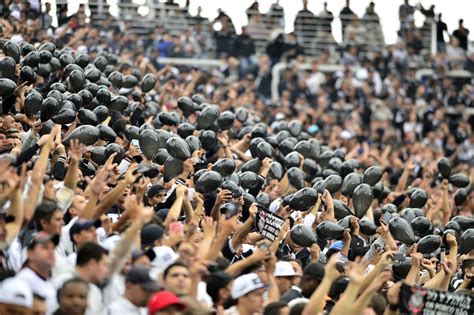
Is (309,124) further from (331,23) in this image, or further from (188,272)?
(188,272)

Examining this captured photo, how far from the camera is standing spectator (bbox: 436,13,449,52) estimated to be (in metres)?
36.4

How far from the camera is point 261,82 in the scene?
109ft

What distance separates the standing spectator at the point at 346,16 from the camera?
35.6m

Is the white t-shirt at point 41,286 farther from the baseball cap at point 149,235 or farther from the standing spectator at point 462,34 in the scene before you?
the standing spectator at point 462,34

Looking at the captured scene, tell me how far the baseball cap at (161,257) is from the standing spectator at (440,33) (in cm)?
2565

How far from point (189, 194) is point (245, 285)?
10.5 feet

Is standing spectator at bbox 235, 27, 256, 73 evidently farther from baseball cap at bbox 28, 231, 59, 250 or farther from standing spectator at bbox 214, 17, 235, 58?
baseball cap at bbox 28, 231, 59, 250

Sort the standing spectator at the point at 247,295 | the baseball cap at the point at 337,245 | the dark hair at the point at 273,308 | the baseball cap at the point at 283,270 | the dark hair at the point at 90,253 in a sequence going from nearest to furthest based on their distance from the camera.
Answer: the dark hair at the point at 90,253
the dark hair at the point at 273,308
the standing spectator at the point at 247,295
the baseball cap at the point at 283,270
the baseball cap at the point at 337,245

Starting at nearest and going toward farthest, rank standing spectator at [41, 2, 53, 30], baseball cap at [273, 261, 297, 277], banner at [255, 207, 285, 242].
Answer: baseball cap at [273, 261, 297, 277] < banner at [255, 207, 285, 242] < standing spectator at [41, 2, 53, 30]

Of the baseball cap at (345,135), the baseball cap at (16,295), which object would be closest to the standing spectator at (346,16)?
the baseball cap at (345,135)

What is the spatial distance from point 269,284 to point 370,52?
2426 cm

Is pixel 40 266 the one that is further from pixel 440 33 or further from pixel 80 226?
Result: pixel 440 33

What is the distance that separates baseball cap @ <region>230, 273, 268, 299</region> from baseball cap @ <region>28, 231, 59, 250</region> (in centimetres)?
138

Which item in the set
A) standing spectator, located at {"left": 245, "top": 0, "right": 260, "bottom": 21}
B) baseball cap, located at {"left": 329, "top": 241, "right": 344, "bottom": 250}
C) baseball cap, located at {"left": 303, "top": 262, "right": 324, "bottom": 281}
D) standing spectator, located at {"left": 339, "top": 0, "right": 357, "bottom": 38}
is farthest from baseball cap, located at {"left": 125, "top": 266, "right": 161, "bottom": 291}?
standing spectator, located at {"left": 339, "top": 0, "right": 357, "bottom": 38}
